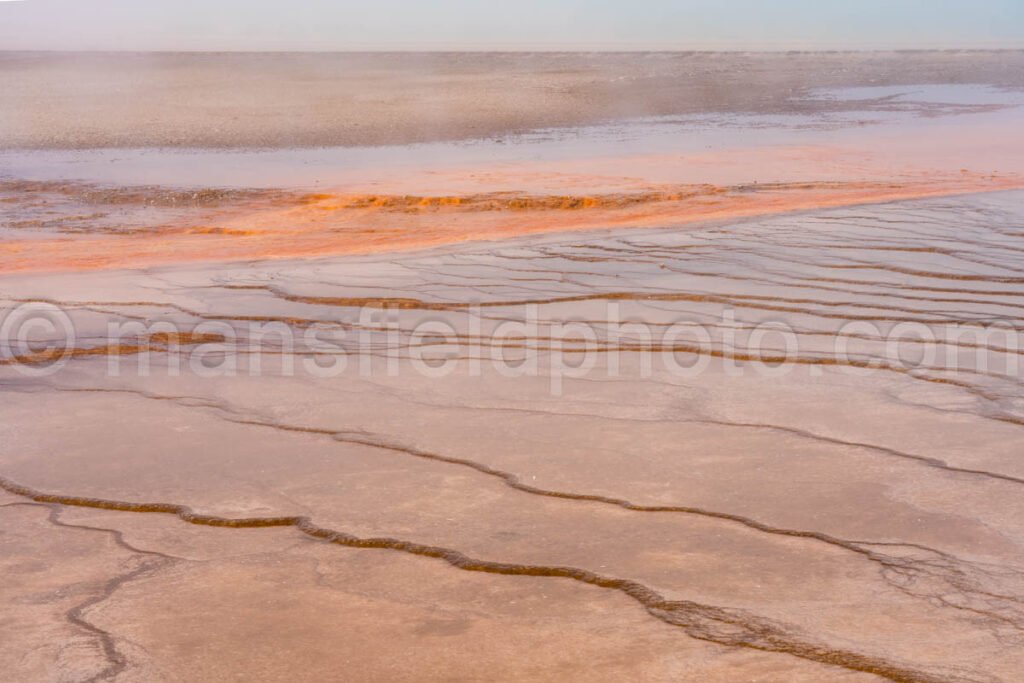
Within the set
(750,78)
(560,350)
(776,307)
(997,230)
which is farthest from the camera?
(750,78)

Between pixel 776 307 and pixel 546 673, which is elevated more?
pixel 776 307

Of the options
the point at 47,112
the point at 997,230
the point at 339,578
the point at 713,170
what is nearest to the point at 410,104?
the point at 47,112

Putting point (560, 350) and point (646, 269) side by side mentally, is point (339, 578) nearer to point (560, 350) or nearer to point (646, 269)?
point (560, 350)

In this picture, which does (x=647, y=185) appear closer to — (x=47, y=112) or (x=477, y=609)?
(x=477, y=609)

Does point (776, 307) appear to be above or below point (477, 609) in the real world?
above

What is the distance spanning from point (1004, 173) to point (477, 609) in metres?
12.9

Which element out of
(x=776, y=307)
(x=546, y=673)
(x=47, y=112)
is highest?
(x=47, y=112)

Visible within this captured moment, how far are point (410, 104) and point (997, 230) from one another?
811 inches

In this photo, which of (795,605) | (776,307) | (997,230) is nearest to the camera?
(795,605)

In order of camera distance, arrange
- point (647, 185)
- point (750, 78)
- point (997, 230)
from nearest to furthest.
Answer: point (997, 230), point (647, 185), point (750, 78)

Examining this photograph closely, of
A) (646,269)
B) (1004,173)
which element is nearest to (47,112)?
(1004,173)

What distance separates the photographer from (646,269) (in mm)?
6695

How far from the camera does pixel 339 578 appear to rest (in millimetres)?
2807

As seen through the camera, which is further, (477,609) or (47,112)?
(47,112)
